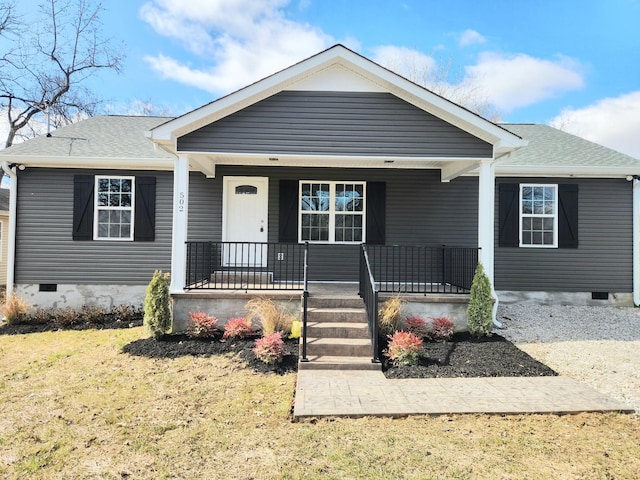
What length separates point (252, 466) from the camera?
2957 millimetres

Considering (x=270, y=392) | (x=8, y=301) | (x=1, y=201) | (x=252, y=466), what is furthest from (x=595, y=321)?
(x=1, y=201)

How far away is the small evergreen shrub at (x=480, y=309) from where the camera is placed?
6.45m

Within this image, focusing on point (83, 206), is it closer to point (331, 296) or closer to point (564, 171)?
point (331, 296)

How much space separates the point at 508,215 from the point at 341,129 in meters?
4.90

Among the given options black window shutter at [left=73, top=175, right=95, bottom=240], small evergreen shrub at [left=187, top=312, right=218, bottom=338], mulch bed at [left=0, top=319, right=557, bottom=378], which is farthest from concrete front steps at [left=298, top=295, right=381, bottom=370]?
black window shutter at [left=73, top=175, right=95, bottom=240]

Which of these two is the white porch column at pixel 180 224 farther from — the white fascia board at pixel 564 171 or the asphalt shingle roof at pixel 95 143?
the white fascia board at pixel 564 171

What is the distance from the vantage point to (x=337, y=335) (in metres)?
5.80

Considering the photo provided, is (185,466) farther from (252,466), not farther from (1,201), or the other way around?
(1,201)

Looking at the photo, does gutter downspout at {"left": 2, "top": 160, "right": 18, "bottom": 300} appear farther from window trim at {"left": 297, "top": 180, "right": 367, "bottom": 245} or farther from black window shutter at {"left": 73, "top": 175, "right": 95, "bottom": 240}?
window trim at {"left": 297, "top": 180, "right": 367, "bottom": 245}

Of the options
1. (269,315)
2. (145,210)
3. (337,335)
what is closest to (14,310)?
(145,210)

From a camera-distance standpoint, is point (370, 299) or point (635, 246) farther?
point (635, 246)

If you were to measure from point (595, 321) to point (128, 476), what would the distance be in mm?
8739

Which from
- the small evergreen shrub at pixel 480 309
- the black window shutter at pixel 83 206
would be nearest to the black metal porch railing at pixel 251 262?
the black window shutter at pixel 83 206

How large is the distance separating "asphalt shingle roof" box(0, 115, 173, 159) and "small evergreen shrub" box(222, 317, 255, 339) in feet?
11.6
